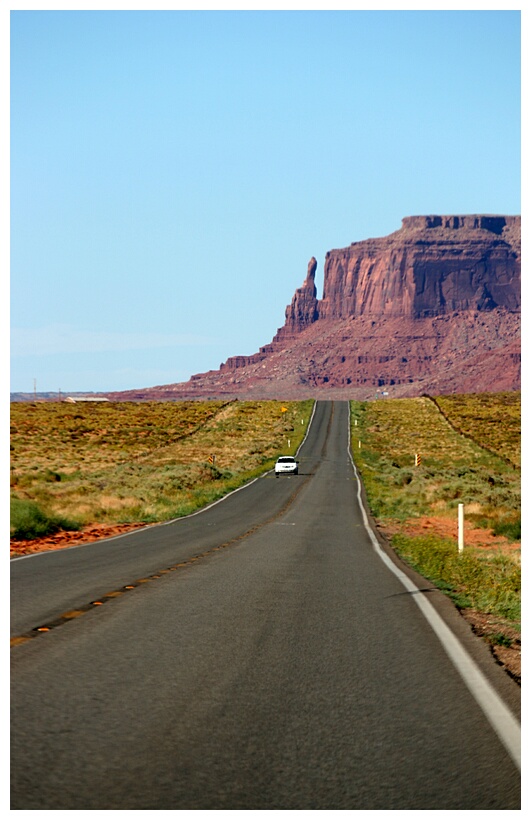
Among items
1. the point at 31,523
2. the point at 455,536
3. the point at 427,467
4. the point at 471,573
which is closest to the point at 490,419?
the point at 427,467

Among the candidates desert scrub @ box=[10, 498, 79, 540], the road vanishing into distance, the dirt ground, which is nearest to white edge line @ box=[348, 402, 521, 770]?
the road vanishing into distance

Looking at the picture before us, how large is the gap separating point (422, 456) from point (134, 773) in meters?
71.6

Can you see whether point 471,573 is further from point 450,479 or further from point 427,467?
point 427,467

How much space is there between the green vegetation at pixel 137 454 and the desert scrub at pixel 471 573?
30.2ft

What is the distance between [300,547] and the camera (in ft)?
63.6

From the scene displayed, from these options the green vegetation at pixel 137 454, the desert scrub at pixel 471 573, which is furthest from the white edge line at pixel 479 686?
the green vegetation at pixel 137 454

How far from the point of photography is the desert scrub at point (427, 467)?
112 feet

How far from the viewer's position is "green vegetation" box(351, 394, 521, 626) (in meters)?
15.3

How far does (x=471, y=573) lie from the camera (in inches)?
605

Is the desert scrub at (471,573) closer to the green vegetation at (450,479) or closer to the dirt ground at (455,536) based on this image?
the green vegetation at (450,479)

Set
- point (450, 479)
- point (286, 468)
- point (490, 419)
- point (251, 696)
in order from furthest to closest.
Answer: point (490, 419), point (286, 468), point (450, 479), point (251, 696)

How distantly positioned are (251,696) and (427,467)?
5638 centimetres
